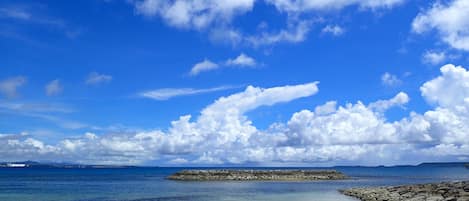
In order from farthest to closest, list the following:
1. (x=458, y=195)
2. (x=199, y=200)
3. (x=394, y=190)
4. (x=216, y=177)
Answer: (x=216, y=177), (x=394, y=190), (x=199, y=200), (x=458, y=195)

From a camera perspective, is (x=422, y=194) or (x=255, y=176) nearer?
(x=422, y=194)

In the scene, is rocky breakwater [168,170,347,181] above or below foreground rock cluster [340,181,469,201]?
above

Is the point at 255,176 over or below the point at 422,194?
over

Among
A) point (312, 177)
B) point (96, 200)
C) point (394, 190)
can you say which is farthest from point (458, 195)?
point (312, 177)

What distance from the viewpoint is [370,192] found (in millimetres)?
68188

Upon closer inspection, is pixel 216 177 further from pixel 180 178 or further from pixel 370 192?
pixel 370 192

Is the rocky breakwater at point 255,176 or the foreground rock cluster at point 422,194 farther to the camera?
the rocky breakwater at point 255,176

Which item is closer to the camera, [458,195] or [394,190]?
[458,195]

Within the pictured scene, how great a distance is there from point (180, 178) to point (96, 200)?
69.6 m

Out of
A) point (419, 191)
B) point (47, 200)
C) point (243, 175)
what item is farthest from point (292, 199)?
A: point (243, 175)

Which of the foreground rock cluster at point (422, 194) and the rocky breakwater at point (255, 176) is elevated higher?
the rocky breakwater at point (255, 176)

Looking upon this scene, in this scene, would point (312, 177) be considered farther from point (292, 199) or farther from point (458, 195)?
point (458, 195)

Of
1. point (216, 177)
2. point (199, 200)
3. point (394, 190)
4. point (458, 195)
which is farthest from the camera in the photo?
point (216, 177)

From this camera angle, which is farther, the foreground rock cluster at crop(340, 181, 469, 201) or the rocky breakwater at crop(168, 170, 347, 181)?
the rocky breakwater at crop(168, 170, 347, 181)
